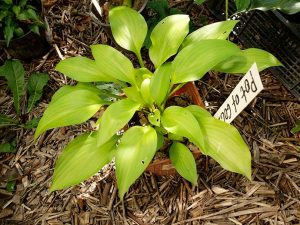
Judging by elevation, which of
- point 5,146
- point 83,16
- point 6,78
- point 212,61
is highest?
point 212,61

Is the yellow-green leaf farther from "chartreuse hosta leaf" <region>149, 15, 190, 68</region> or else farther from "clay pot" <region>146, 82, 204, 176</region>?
"clay pot" <region>146, 82, 204, 176</region>

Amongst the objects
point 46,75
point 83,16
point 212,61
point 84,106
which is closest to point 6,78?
point 46,75

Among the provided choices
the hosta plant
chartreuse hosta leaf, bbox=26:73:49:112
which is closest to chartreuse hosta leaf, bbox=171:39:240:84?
the hosta plant

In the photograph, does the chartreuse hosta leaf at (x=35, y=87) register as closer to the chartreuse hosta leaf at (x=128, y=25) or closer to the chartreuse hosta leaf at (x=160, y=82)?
the chartreuse hosta leaf at (x=128, y=25)

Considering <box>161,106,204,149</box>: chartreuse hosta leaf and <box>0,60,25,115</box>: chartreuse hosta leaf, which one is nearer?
<box>161,106,204,149</box>: chartreuse hosta leaf

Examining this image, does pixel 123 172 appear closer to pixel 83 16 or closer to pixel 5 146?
pixel 5 146

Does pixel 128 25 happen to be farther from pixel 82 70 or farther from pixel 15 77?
pixel 15 77

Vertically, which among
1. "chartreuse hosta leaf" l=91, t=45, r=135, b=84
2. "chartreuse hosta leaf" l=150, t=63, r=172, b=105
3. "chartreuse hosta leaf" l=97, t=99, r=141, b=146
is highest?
"chartreuse hosta leaf" l=150, t=63, r=172, b=105
